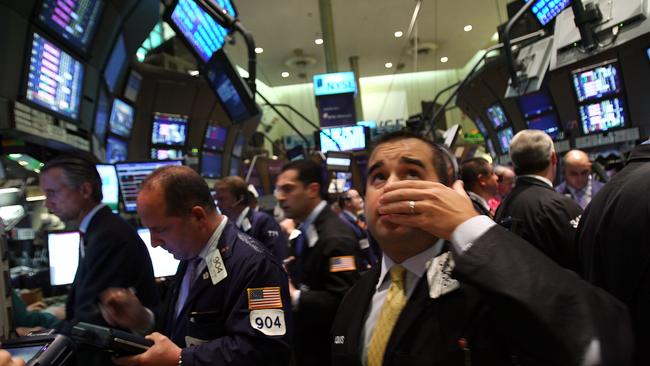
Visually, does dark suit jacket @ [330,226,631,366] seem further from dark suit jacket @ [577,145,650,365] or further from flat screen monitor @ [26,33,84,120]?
flat screen monitor @ [26,33,84,120]

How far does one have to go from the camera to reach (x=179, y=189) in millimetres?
1929

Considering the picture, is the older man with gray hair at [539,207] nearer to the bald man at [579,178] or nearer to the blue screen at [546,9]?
the blue screen at [546,9]

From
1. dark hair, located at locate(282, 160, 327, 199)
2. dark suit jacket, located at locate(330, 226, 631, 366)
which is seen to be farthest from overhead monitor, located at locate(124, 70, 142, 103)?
dark suit jacket, located at locate(330, 226, 631, 366)

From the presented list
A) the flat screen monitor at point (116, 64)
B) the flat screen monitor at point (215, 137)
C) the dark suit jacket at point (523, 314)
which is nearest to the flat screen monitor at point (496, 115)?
the flat screen monitor at point (215, 137)

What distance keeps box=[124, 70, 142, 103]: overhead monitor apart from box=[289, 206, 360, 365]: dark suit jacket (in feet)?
23.5

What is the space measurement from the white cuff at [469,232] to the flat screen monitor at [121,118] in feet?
27.0

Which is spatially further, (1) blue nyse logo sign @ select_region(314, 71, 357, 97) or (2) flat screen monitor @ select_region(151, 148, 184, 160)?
(1) blue nyse logo sign @ select_region(314, 71, 357, 97)

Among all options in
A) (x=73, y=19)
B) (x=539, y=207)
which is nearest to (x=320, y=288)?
(x=539, y=207)

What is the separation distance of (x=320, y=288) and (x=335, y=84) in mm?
11125

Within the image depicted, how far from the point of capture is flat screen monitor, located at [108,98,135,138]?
27.0ft

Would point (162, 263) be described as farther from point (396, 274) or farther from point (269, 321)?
point (396, 274)

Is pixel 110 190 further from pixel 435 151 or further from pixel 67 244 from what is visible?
pixel 435 151

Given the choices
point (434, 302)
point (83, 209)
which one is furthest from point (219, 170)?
point (434, 302)

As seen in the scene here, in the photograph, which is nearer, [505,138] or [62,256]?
[62,256]
